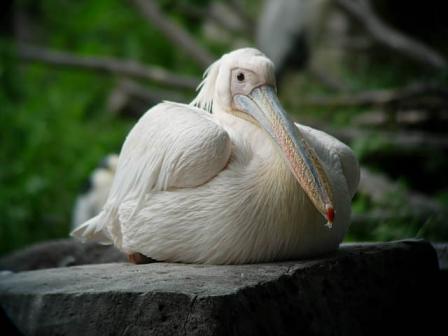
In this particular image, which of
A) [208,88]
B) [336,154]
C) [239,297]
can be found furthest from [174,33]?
[239,297]

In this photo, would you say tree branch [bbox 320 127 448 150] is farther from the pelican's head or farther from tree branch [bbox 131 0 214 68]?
the pelican's head

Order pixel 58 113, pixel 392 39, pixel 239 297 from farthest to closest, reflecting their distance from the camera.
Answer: pixel 58 113 < pixel 392 39 < pixel 239 297

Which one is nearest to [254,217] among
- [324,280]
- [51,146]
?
[324,280]

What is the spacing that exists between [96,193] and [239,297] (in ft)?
17.9

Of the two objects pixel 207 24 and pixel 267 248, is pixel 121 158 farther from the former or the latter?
pixel 207 24

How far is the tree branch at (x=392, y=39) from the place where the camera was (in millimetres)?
7195

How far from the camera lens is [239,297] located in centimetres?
229

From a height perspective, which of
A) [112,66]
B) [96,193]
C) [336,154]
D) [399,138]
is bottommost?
[96,193]

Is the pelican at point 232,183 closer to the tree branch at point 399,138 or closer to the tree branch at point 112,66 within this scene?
the tree branch at point 399,138

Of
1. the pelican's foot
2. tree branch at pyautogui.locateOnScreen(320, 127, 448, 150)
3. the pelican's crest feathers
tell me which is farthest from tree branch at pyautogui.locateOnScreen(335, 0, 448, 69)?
the pelican's foot

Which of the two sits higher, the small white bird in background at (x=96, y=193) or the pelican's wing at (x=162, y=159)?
the pelican's wing at (x=162, y=159)

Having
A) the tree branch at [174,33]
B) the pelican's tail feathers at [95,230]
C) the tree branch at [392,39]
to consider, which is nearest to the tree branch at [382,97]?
the tree branch at [392,39]

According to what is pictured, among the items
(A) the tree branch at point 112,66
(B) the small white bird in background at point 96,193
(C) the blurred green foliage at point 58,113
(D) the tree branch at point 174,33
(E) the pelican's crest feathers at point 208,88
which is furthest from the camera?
(D) the tree branch at point 174,33

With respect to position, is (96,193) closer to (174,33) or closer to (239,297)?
(174,33)
